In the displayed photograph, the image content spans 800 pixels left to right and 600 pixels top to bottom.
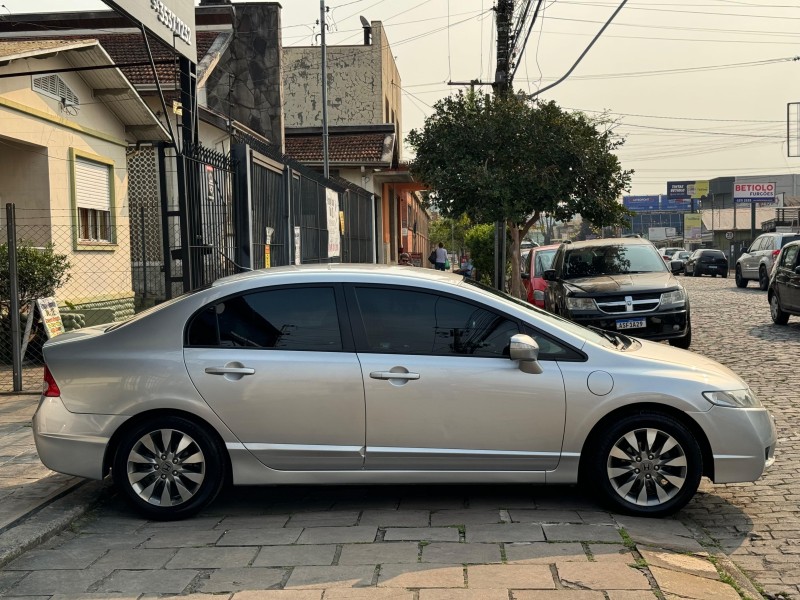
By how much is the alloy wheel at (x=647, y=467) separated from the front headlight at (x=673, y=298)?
718cm

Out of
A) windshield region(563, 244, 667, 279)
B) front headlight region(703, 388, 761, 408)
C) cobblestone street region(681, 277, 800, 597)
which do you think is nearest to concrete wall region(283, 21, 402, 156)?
windshield region(563, 244, 667, 279)

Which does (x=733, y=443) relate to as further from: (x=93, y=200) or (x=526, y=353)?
(x=93, y=200)

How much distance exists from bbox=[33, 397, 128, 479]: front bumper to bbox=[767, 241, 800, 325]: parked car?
1320 cm

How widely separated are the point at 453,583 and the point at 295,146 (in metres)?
27.9

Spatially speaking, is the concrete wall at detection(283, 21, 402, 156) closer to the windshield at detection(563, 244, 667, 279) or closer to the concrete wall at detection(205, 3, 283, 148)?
the concrete wall at detection(205, 3, 283, 148)

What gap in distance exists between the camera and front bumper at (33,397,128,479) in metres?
5.43

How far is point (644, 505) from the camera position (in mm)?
5363

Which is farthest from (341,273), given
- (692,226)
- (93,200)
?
(692,226)

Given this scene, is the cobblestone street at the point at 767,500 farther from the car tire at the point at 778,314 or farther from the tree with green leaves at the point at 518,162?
the tree with green leaves at the point at 518,162

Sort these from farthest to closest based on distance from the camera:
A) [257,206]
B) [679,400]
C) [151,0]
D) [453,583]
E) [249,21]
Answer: [249,21]
[257,206]
[151,0]
[679,400]
[453,583]

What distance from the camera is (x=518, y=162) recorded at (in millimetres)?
17281

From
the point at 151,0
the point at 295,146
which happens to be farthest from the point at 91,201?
the point at 295,146

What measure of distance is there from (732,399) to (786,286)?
11758 mm

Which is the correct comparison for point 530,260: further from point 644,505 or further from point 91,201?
point 644,505
